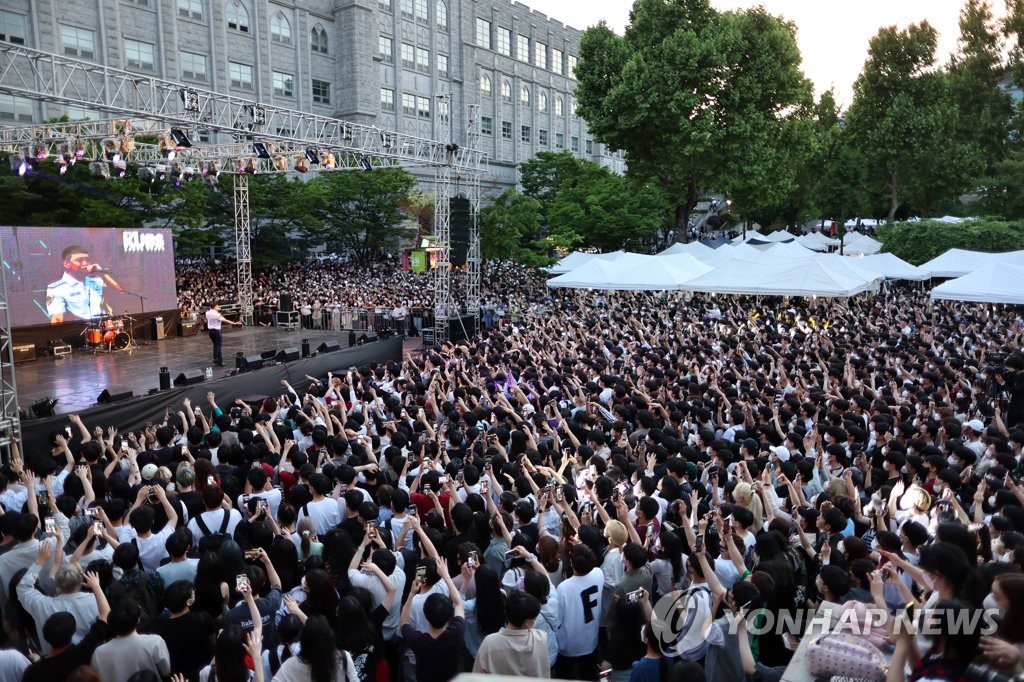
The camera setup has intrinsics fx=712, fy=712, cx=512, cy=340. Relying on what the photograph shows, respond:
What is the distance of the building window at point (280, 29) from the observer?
37.5 meters

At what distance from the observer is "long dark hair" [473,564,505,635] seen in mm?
3984

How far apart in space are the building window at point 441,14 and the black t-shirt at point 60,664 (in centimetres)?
4742

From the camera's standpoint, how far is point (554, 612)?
158 inches

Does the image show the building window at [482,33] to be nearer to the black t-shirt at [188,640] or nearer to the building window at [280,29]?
the building window at [280,29]

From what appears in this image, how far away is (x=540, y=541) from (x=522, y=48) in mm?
54095

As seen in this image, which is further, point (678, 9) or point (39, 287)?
point (678, 9)

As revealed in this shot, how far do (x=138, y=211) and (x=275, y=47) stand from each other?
15.6 meters

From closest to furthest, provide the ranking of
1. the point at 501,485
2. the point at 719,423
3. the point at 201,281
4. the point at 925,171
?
the point at 501,485, the point at 719,423, the point at 201,281, the point at 925,171

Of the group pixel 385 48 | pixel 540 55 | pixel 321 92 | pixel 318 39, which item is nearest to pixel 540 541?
pixel 321 92

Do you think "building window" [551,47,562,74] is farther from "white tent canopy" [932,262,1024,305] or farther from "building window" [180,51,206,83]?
"white tent canopy" [932,262,1024,305]

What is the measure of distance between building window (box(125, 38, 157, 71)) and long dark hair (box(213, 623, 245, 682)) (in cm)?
3466

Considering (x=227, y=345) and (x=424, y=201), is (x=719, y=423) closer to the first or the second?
(x=227, y=345)

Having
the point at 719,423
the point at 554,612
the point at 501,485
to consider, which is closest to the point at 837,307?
the point at 719,423

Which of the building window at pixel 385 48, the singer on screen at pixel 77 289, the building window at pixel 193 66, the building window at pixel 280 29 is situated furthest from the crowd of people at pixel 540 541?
the building window at pixel 385 48
